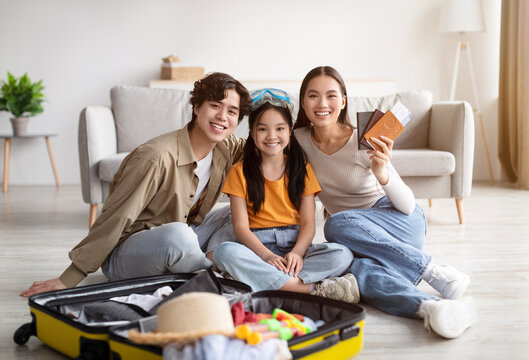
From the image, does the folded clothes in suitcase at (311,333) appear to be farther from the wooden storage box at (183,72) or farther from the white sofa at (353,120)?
Result: the wooden storage box at (183,72)

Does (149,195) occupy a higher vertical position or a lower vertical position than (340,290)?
higher

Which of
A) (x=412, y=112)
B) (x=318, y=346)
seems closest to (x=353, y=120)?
(x=412, y=112)

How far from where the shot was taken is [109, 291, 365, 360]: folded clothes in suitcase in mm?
1252

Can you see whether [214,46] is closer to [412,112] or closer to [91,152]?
[412,112]

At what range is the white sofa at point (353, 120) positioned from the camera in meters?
3.13

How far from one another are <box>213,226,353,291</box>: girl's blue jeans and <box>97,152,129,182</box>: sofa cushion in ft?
4.18

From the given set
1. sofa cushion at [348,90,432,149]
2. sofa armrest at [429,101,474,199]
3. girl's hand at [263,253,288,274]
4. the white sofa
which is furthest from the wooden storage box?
girl's hand at [263,253,288,274]

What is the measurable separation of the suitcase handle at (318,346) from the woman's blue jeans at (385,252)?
49 cm

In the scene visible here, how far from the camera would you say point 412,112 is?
3.61 metres

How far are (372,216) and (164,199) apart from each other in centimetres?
70

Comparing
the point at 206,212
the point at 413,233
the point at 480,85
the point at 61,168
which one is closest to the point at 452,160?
the point at 413,233

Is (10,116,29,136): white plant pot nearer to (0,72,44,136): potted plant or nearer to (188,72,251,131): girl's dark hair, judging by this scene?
(0,72,44,136): potted plant

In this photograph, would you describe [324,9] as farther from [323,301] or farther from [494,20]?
[323,301]

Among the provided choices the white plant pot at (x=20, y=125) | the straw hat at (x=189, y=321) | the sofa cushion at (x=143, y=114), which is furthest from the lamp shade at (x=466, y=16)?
the straw hat at (x=189, y=321)
